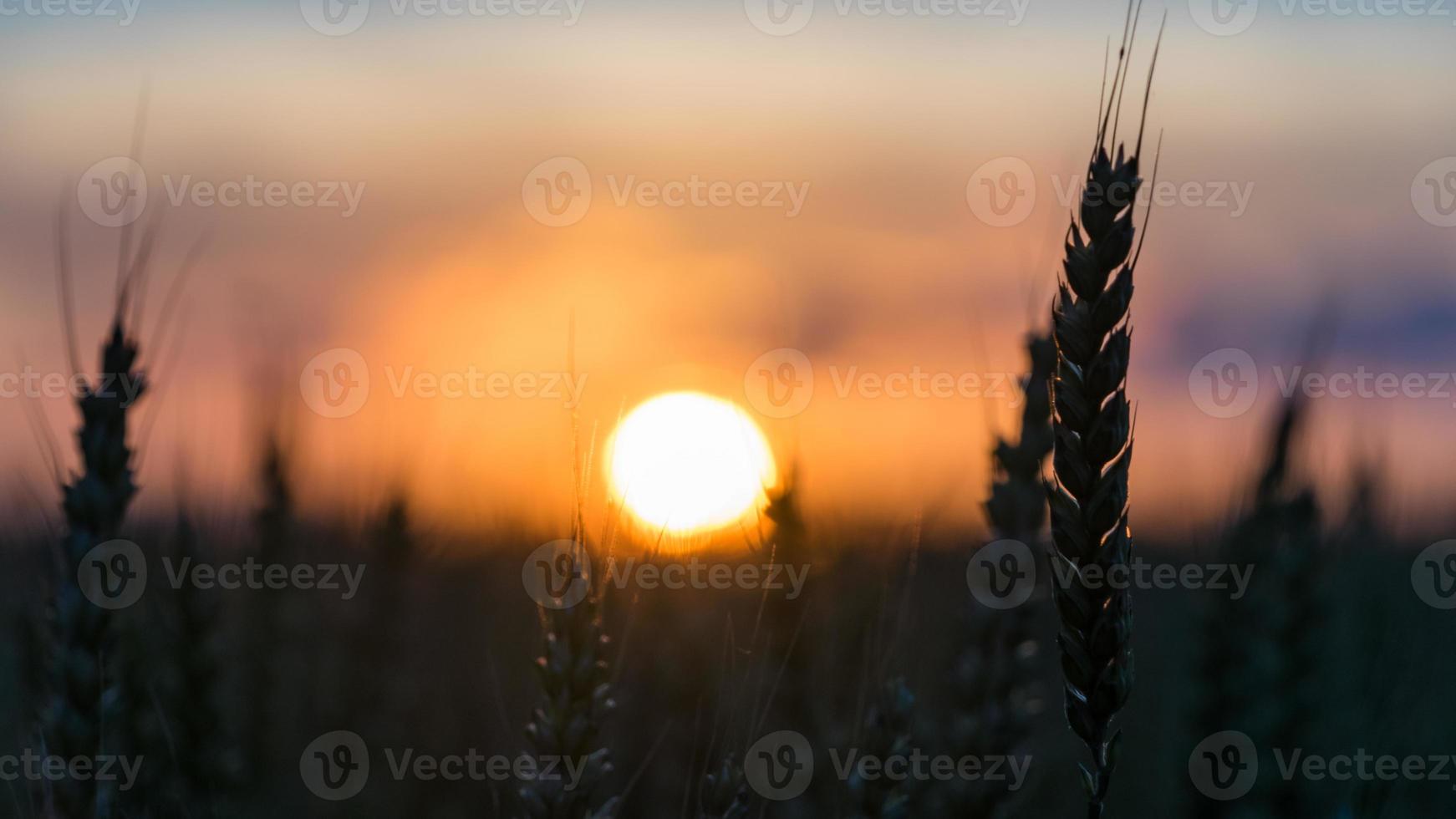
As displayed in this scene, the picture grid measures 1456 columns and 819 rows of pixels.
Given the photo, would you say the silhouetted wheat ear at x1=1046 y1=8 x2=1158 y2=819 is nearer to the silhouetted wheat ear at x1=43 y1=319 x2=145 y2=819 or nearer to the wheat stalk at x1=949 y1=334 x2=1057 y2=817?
the wheat stalk at x1=949 y1=334 x2=1057 y2=817

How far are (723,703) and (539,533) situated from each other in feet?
12.1

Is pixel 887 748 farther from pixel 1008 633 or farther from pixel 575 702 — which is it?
pixel 1008 633

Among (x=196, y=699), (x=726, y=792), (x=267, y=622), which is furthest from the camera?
(x=267, y=622)

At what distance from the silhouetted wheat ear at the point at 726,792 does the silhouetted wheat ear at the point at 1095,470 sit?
1.01 meters

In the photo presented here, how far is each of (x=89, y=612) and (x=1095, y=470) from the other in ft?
9.65

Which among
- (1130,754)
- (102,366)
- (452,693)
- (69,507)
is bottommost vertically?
(1130,754)

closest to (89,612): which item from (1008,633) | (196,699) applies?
(196,699)

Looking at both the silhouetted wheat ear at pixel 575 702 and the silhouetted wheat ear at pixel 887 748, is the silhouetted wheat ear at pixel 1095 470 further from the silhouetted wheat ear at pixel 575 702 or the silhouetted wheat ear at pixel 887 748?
the silhouetted wheat ear at pixel 575 702

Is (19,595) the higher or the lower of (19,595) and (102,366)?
the lower

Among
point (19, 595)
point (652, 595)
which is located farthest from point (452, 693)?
point (19, 595)

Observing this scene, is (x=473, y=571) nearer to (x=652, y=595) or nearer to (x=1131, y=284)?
(x=652, y=595)

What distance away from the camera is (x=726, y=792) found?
9.22ft

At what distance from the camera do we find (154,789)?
11.9 ft

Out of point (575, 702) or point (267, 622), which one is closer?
point (575, 702)
